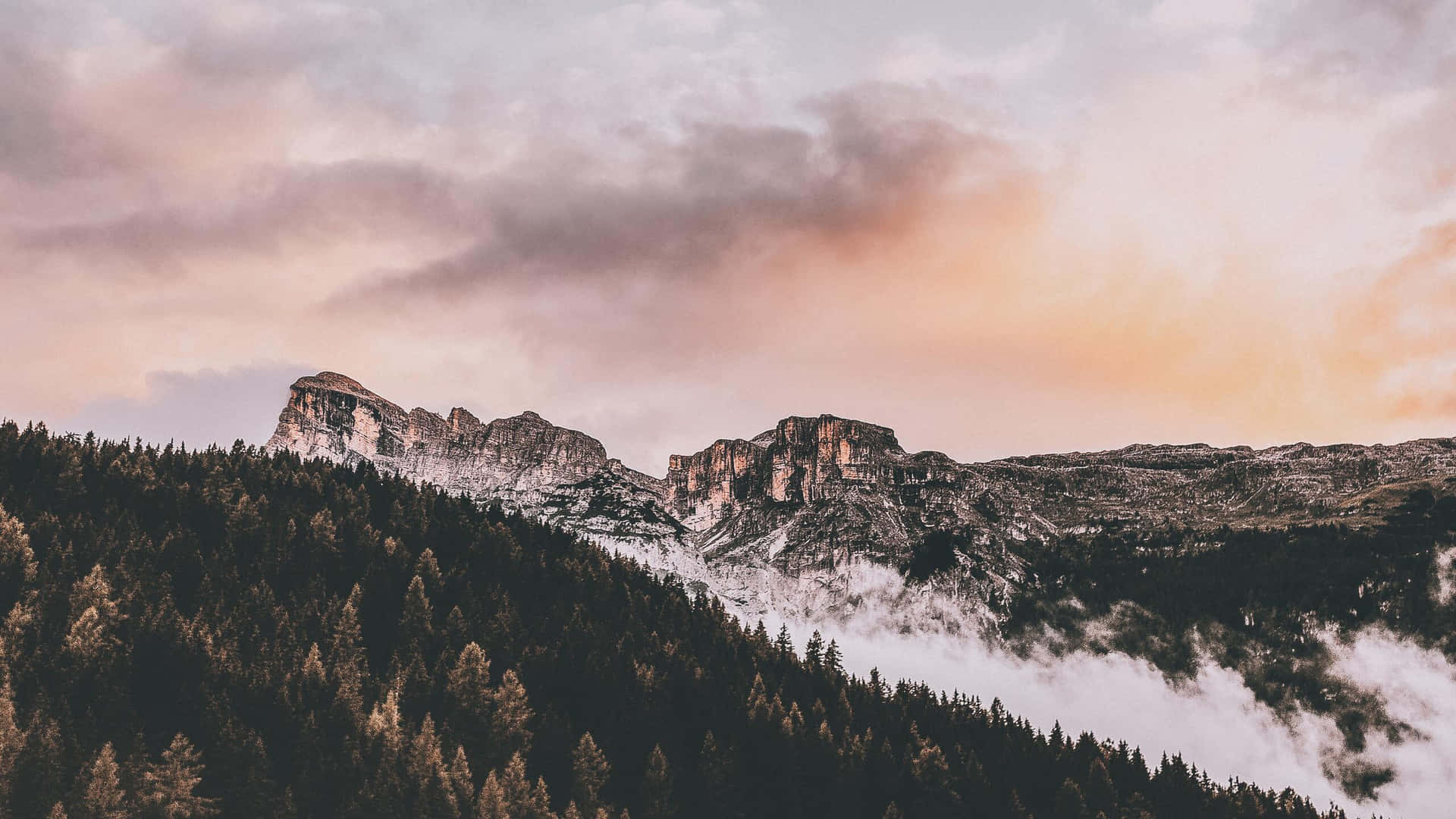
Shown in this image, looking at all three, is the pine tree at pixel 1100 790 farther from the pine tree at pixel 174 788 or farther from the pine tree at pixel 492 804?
the pine tree at pixel 174 788

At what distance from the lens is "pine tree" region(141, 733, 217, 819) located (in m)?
99.9

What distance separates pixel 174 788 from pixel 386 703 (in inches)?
970

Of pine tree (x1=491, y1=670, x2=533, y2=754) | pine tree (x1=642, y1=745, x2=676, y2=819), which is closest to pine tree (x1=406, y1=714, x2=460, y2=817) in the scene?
pine tree (x1=491, y1=670, x2=533, y2=754)

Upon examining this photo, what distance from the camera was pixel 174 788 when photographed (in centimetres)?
10069

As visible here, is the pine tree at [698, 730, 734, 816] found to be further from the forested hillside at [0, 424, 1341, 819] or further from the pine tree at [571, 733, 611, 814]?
the pine tree at [571, 733, 611, 814]

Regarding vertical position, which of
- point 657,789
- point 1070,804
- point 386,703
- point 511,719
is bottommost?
point 1070,804

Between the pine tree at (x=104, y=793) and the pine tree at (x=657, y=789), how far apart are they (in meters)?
52.0

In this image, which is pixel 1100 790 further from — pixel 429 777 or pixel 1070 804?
pixel 429 777

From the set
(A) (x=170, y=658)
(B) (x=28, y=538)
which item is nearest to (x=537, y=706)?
(A) (x=170, y=658)

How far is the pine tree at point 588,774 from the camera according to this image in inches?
4742

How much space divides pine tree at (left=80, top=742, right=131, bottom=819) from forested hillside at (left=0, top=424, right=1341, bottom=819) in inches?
7.3

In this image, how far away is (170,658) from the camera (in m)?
127

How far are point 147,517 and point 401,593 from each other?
157 ft

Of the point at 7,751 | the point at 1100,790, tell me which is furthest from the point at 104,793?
the point at 1100,790
